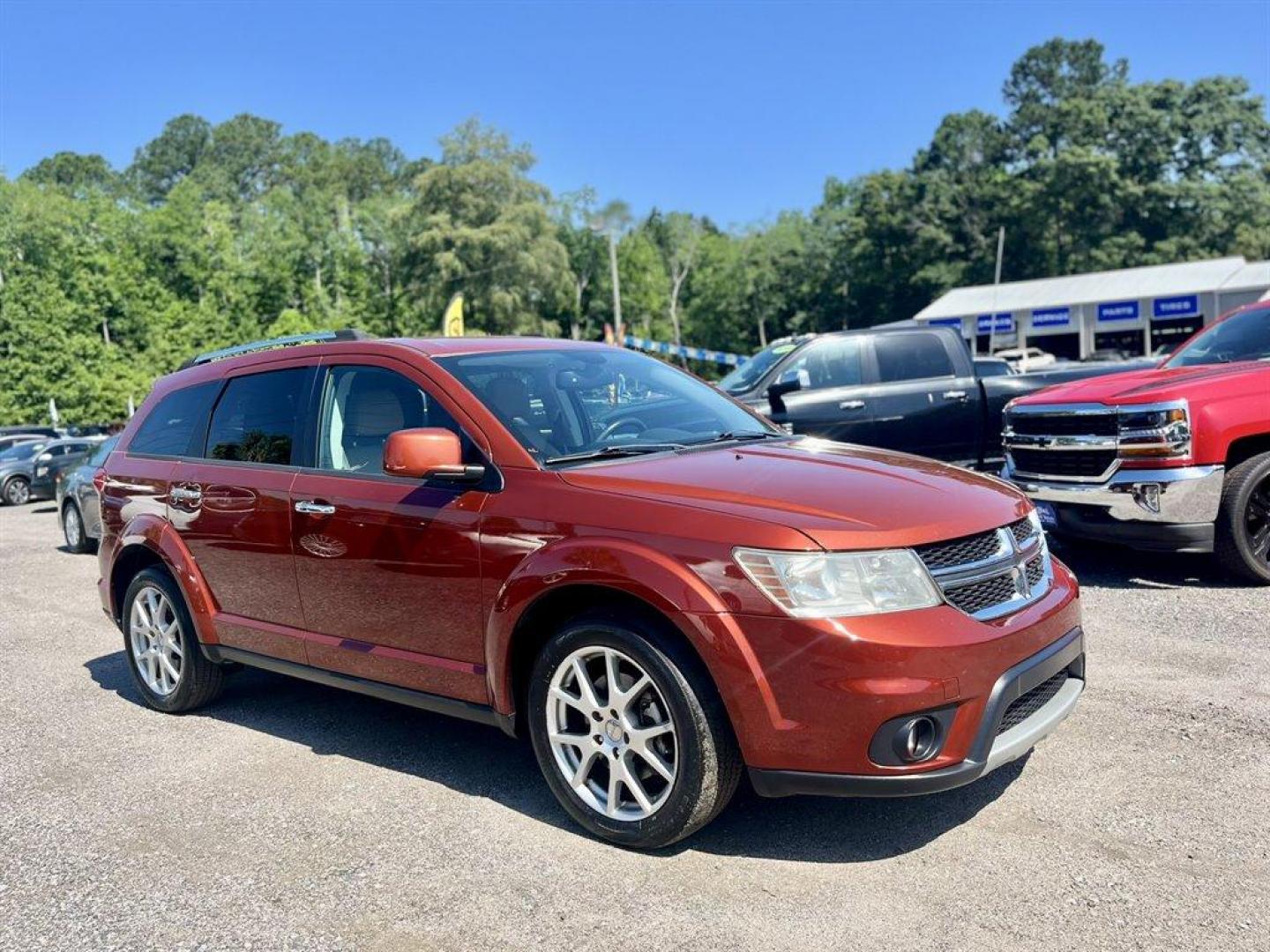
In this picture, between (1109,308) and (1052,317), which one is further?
(1052,317)

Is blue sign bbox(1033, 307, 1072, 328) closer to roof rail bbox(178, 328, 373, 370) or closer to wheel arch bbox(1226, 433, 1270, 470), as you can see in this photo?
wheel arch bbox(1226, 433, 1270, 470)

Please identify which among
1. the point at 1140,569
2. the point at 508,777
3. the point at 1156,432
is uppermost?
the point at 1156,432

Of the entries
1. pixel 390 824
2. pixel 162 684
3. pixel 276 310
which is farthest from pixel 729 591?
pixel 276 310

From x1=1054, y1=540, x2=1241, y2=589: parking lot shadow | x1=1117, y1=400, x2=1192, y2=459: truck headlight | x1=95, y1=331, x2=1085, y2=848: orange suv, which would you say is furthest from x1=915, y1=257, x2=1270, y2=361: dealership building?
x1=95, y1=331, x2=1085, y2=848: orange suv

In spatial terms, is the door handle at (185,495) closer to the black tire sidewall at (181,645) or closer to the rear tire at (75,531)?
the black tire sidewall at (181,645)

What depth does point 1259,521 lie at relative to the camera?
6742 mm

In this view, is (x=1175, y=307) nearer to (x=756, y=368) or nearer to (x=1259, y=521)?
(x=756, y=368)

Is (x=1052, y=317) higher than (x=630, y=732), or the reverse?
(x=1052, y=317)

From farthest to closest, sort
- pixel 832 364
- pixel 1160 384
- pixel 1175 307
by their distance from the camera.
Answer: pixel 1175 307, pixel 832 364, pixel 1160 384

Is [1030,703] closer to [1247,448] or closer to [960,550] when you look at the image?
[960,550]

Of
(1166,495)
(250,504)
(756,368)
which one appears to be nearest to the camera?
(250,504)

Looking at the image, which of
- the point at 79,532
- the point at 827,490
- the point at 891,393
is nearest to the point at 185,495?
the point at 827,490

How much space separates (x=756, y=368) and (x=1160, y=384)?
4.83m

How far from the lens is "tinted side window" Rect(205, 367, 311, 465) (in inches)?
190
